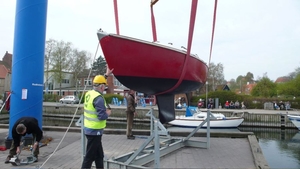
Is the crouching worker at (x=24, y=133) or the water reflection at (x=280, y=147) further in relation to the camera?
the water reflection at (x=280, y=147)

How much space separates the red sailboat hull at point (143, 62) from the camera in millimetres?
4715

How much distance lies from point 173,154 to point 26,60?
15.3ft

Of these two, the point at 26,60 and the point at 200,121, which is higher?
the point at 26,60

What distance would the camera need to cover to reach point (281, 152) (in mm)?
11000

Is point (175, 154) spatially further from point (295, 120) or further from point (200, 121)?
point (295, 120)

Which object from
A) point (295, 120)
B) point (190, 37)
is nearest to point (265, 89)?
point (295, 120)

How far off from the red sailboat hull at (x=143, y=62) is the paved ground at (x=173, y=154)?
5.68ft

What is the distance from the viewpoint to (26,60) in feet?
22.4

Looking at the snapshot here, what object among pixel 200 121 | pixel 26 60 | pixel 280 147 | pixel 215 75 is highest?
pixel 215 75

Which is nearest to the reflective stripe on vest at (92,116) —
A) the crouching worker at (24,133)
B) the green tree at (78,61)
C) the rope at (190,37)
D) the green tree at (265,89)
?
the crouching worker at (24,133)

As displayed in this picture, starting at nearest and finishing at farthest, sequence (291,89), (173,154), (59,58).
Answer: (173,154) < (291,89) < (59,58)

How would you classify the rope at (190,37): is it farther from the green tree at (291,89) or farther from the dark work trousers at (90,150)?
the green tree at (291,89)

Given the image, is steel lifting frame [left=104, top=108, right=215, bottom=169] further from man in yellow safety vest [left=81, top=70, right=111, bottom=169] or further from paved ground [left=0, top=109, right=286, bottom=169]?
man in yellow safety vest [left=81, top=70, right=111, bottom=169]

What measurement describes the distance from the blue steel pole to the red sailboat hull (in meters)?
3.17
